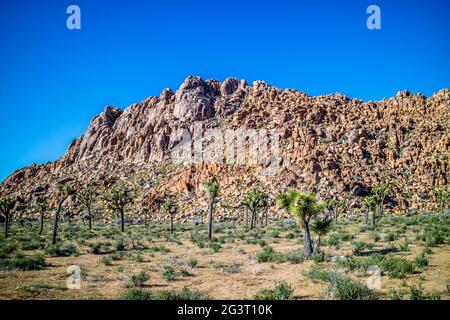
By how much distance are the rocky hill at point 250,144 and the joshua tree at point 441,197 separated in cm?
302

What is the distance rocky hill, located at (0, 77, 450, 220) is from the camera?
8300 cm

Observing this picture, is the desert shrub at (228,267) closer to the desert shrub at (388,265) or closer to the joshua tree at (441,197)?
the desert shrub at (388,265)

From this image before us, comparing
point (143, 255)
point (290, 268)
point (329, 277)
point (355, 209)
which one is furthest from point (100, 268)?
point (355, 209)

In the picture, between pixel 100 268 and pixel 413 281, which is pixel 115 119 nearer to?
pixel 100 268

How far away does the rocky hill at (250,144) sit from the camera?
83.0 metres

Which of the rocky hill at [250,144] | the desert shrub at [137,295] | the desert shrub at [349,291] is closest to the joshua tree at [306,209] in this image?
the desert shrub at [349,291]

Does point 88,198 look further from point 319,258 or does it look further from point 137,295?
point 137,295

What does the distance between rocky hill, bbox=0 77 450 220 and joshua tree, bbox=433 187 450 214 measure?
3020 mm

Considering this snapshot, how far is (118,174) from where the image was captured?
105312 millimetres

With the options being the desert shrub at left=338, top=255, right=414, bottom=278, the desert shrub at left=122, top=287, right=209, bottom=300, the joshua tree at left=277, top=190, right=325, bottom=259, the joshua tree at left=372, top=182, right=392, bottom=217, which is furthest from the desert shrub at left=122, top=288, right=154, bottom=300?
the joshua tree at left=372, top=182, right=392, bottom=217

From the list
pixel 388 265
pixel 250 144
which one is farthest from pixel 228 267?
pixel 250 144

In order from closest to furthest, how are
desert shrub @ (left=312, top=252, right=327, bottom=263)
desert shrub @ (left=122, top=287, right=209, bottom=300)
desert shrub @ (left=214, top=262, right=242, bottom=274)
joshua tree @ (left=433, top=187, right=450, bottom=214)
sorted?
1. desert shrub @ (left=122, top=287, right=209, bottom=300)
2. desert shrub @ (left=214, top=262, right=242, bottom=274)
3. desert shrub @ (left=312, top=252, right=327, bottom=263)
4. joshua tree @ (left=433, top=187, right=450, bottom=214)

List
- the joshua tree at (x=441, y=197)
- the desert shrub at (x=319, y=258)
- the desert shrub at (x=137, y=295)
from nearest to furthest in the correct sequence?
the desert shrub at (x=137, y=295) < the desert shrub at (x=319, y=258) < the joshua tree at (x=441, y=197)

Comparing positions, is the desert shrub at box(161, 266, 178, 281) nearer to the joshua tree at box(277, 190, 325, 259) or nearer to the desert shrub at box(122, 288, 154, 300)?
the desert shrub at box(122, 288, 154, 300)
